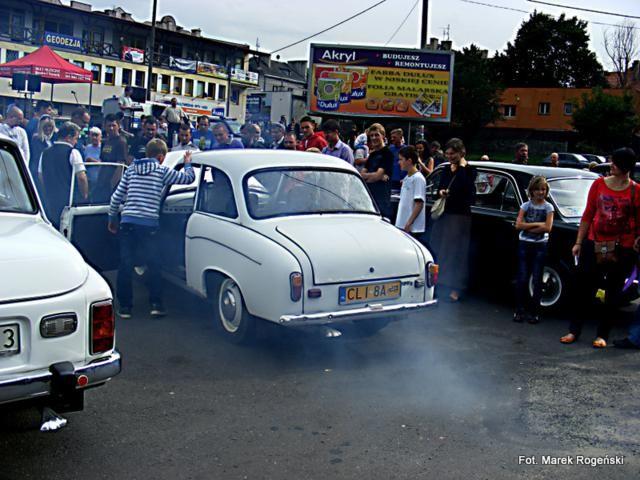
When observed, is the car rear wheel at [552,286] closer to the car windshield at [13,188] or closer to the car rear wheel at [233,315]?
the car rear wheel at [233,315]

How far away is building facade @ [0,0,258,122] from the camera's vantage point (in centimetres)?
5272

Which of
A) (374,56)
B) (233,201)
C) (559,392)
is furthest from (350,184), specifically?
(374,56)

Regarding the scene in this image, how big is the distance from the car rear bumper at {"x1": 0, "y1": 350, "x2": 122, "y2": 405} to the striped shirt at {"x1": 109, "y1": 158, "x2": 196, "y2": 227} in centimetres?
317

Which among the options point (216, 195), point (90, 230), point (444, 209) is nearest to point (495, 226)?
point (444, 209)

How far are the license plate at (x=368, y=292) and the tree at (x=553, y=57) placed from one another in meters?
70.2

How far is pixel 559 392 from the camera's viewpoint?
5281mm

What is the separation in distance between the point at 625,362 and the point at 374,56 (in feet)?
43.5

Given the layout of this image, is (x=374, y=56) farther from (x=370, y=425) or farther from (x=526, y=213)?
(x=370, y=425)

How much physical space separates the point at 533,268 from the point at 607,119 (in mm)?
47149

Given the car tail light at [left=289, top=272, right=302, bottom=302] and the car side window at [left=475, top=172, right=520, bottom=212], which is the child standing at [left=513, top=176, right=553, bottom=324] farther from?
the car tail light at [left=289, top=272, right=302, bottom=302]

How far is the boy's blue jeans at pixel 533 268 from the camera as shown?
739 cm

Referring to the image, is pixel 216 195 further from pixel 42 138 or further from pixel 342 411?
pixel 42 138

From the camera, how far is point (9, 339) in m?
3.44

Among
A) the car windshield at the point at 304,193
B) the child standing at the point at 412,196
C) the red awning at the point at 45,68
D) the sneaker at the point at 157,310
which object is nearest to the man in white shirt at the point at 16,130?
the sneaker at the point at 157,310
